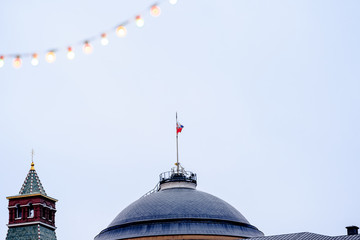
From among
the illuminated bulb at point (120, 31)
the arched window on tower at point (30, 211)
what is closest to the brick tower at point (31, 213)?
the arched window on tower at point (30, 211)

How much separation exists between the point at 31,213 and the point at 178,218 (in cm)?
1855

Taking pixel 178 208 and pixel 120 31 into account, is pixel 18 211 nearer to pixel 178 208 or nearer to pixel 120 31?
pixel 178 208

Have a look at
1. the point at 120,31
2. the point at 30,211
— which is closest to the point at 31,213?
the point at 30,211

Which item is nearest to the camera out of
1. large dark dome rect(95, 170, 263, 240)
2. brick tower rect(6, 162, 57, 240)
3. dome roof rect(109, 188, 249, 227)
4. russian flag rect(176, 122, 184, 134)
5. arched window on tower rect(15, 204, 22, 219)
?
large dark dome rect(95, 170, 263, 240)

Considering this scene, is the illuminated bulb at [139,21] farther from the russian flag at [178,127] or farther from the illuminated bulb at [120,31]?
the russian flag at [178,127]

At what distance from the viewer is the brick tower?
93.6m

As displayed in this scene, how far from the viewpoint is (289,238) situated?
232 ft

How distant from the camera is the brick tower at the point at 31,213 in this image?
3686 inches

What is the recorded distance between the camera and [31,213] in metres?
95.1

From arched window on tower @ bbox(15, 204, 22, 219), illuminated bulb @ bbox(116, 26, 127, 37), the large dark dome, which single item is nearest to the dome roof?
the large dark dome

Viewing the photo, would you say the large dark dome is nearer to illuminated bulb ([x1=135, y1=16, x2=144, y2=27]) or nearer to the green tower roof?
the green tower roof

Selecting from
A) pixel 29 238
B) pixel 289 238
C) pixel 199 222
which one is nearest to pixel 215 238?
pixel 199 222

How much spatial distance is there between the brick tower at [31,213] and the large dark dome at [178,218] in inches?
268

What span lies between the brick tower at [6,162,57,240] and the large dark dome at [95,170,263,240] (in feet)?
22.3
